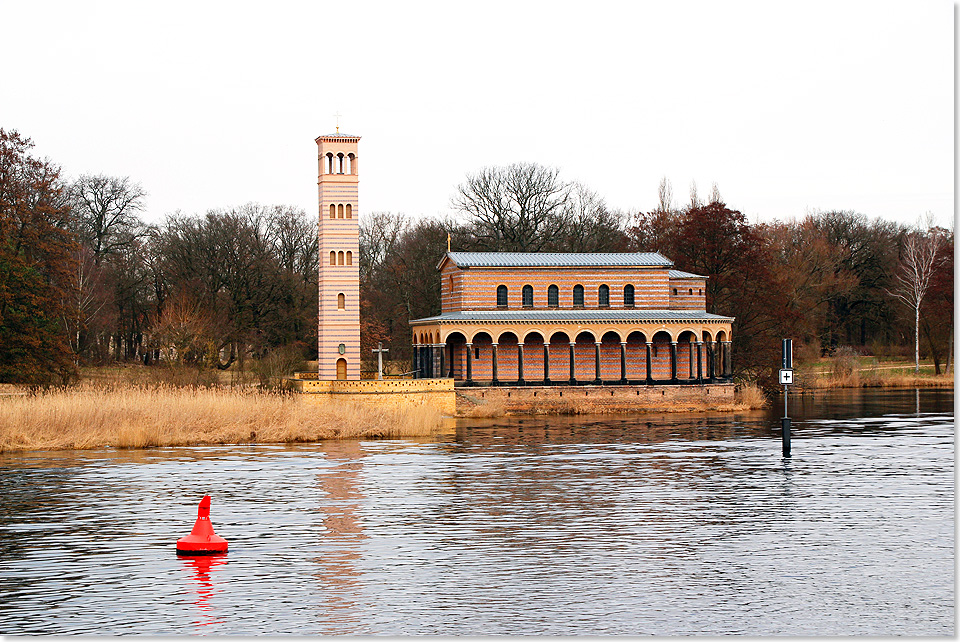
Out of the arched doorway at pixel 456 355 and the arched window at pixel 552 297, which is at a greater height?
the arched window at pixel 552 297

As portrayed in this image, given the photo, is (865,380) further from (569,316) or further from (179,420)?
(179,420)

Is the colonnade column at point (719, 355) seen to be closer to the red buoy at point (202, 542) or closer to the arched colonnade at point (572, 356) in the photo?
the arched colonnade at point (572, 356)

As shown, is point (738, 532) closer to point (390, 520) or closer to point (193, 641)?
point (390, 520)

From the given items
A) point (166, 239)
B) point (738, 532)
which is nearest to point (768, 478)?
point (738, 532)

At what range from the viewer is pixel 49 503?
1000 inches

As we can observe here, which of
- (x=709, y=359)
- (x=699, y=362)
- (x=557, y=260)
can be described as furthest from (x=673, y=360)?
(x=557, y=260)

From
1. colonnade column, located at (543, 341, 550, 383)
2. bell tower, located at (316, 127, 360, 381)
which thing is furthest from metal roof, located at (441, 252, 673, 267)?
bell tower, located at (316, 127, 360, 381)

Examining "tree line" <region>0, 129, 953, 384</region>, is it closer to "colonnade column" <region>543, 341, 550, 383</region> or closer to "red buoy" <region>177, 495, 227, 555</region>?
"colonnade column" <region>543, 341, 550, 383</region>

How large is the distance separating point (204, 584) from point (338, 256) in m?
41.7

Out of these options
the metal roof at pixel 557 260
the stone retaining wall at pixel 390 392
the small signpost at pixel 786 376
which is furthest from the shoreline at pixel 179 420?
the metal roof at pixel 557 260

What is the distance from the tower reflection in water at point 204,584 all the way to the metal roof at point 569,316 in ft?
144

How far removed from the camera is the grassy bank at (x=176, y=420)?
37.6m

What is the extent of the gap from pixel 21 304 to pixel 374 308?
34759mm

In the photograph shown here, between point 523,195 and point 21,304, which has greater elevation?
point 523,195
